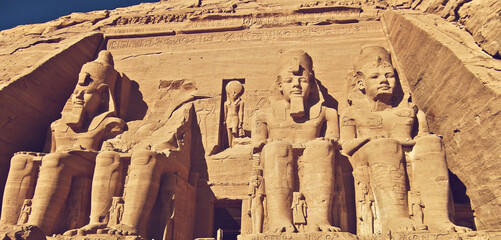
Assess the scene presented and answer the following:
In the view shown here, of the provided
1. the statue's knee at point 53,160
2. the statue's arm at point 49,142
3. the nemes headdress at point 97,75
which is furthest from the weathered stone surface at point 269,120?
the nemes headdress at point 97,75

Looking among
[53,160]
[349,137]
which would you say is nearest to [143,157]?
[53,160]

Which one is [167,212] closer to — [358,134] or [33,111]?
[358,134]

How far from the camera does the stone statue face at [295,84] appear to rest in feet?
20.3

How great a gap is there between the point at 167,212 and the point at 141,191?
18.0 inches

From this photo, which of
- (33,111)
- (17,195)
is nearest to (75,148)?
(17,195)

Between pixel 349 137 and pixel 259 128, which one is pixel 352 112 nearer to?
pixel 349 137

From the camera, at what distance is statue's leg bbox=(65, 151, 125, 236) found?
216 inches

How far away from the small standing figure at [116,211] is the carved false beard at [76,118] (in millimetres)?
→ 1727

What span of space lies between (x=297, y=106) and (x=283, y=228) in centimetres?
183

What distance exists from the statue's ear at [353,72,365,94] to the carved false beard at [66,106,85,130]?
4.08m

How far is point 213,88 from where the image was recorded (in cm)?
754

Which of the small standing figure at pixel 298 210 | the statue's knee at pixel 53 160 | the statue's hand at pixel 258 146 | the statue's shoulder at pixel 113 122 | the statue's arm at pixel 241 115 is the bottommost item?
the small standing figure at pixel 298 210

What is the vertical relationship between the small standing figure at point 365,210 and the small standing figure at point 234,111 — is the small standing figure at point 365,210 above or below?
Answer: below

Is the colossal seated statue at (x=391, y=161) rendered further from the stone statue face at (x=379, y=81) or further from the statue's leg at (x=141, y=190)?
the statue's leg at (x=141, y=190)
